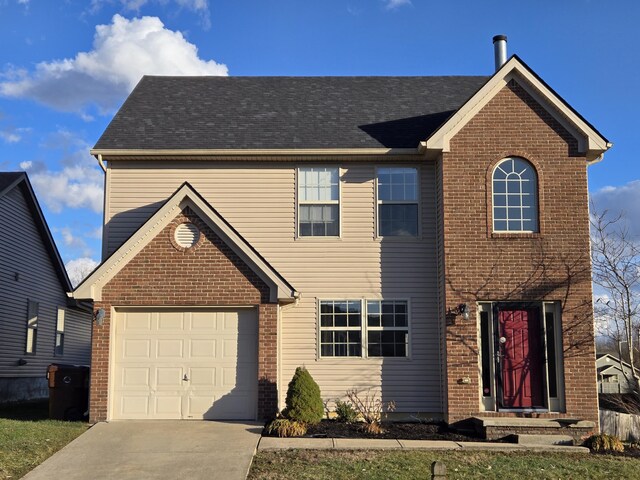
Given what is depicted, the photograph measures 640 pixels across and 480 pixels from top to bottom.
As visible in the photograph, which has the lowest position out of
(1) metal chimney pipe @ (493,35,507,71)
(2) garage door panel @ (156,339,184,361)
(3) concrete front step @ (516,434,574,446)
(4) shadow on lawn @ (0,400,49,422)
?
(3) concrete front step @ (516,434,574,446)

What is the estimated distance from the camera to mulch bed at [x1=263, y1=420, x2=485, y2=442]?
12578mm

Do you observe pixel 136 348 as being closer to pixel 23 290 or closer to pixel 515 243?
pixel 515 243

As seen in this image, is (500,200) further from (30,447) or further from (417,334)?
(30,447)

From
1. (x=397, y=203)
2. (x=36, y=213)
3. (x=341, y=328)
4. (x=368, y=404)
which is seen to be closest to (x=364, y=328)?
(x=341, y=328)

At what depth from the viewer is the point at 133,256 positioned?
45.8 feet

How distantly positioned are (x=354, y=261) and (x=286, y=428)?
4305mm

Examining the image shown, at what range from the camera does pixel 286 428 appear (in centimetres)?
1226

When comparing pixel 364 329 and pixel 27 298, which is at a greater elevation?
pixel 27 298

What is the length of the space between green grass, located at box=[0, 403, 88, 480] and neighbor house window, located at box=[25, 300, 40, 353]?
651 cm

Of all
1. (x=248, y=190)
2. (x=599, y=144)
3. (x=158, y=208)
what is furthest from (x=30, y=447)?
(x=599, y=144)

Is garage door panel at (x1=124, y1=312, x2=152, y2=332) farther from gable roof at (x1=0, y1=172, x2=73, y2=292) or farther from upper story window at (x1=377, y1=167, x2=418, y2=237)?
gable roof at (x1=0, y1=172, x2=73, y2=292)

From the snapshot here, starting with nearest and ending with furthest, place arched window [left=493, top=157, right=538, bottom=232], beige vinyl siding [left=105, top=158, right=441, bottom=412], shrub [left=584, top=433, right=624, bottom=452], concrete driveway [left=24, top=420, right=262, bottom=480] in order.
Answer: concrete driveway [left=24, top=420, right=262, bottom=480], shrub [left=584, top=433, right=624, bottom=452], arched window [left=493, top=157, right=538, bottom=232], beige vinyl siding [left=105, top=158, right=441, bottom=412]

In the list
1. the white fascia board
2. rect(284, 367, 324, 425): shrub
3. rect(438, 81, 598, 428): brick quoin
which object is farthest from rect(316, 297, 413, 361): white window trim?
the white fascia board

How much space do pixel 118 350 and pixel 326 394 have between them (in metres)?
4.41
